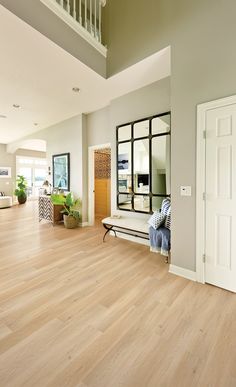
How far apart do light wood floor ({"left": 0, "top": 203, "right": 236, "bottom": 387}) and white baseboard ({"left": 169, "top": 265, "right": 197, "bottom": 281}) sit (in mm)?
84

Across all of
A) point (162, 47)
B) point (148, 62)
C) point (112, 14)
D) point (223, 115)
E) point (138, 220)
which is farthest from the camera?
point (138, 220)

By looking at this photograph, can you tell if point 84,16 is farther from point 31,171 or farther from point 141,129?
point 31,171

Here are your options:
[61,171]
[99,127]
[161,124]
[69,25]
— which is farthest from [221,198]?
[61,171]

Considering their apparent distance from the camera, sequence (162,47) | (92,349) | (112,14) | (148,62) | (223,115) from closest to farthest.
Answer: (92,349)
(223,115)
(162,47)
(148,62)
(112,14)

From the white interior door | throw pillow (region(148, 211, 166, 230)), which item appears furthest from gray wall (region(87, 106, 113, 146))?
the white interior door

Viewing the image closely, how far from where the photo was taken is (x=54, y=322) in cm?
164

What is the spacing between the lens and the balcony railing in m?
2.49

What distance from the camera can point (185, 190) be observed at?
2.37 metres

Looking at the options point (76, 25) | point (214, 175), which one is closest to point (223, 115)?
point (214, 175)

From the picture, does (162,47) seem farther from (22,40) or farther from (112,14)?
(22,40)

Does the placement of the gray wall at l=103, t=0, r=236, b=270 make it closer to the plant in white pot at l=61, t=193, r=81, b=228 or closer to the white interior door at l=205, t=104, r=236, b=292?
the white interior door at l=205, t=104, r=236, b=292

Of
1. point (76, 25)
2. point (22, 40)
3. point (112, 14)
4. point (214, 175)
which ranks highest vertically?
point (112, 14)

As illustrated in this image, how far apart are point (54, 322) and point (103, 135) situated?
3975mm

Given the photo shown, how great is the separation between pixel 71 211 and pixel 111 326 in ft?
12.0
